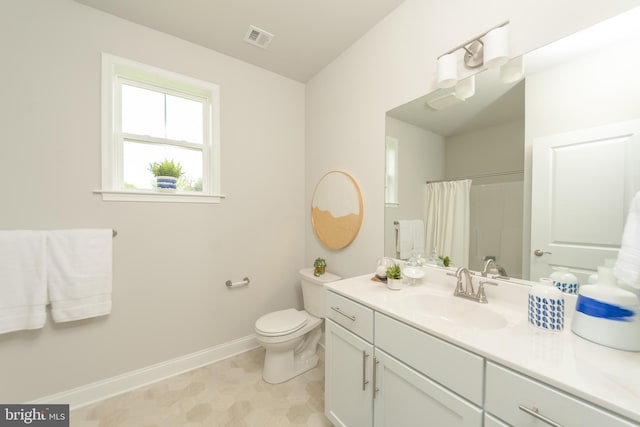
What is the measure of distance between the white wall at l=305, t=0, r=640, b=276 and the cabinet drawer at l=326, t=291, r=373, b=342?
0.59 meters

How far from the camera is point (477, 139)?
1.28m

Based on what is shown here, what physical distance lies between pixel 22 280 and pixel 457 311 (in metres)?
2.45

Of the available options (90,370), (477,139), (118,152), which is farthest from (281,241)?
(477,139)

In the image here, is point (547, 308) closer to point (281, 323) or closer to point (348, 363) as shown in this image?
point (348, 363)

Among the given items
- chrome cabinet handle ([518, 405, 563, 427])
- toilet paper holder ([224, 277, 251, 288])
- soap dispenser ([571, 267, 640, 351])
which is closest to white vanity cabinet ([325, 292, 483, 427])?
chrome cabinet handle ([518, 405, 563, 427])

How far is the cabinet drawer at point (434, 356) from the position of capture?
0.75m

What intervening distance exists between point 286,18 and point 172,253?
76.8 inches

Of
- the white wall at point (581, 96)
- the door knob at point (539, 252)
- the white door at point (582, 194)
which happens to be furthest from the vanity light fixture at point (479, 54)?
the door knob at point (539, 252)

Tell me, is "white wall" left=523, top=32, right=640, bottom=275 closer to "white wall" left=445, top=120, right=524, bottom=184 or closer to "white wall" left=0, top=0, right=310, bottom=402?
"white wall" left=445, top=120, right=524, bottom=184

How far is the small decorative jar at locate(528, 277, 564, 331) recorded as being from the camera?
0.84 meters

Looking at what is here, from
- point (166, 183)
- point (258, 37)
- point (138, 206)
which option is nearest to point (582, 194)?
point (258, 37)

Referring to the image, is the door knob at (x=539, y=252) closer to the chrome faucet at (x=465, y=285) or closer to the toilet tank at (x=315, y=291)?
the chrome faucet at (x=465, y=285)

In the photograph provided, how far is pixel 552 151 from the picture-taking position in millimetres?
1029

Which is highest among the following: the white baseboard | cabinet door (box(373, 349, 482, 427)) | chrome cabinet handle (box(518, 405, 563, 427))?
chrome cabinet handle (box(518, 405, 563, 427))
